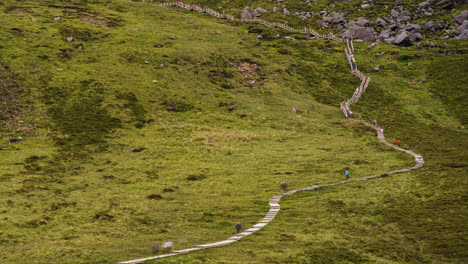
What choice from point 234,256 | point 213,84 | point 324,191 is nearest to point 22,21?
point 213,84

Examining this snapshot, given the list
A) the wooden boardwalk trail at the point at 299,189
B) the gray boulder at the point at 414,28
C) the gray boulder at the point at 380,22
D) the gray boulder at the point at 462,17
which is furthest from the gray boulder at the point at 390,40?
the gray boulder at the point at 462,17

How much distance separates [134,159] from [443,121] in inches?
2435

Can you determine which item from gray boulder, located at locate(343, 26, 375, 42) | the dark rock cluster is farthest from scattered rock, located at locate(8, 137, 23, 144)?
the dark rock cluster

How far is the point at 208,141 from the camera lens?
7281cm

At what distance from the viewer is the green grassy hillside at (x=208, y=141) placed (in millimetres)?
35312

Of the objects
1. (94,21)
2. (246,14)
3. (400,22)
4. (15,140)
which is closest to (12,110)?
(15,140)

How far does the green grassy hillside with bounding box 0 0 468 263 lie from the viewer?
116 feet

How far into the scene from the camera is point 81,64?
9594 cm

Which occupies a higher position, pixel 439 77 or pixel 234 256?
pixel 439 77

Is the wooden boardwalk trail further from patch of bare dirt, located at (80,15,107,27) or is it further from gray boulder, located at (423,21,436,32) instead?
patch of bare dirt, located at (80,15,107,27)

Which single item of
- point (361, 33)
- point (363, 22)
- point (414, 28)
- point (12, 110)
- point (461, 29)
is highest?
point (461, 29)

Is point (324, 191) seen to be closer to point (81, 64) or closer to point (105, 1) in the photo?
point (81, 64)

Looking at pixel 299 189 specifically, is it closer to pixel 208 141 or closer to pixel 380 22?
pixel 208 141

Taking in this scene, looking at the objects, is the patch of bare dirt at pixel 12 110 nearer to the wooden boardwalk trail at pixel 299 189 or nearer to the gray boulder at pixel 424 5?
the wooden boardwalk trail at pixel 299 189
